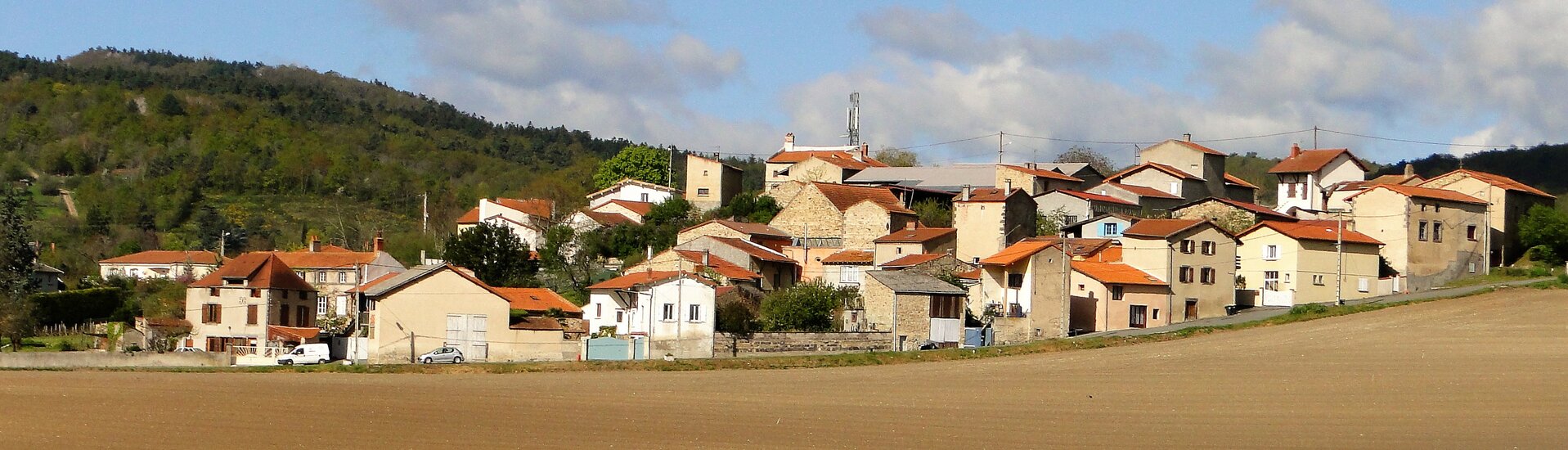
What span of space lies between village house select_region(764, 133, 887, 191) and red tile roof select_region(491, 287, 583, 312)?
2292cm

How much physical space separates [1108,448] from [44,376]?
32096 millimetres

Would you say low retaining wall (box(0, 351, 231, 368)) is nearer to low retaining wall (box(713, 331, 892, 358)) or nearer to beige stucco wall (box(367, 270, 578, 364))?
beige stucco wall (box(367, 270, 578, 364))

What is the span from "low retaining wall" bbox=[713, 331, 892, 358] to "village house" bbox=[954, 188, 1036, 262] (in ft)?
47.3

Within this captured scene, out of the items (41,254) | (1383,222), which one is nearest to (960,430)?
(1383,222)

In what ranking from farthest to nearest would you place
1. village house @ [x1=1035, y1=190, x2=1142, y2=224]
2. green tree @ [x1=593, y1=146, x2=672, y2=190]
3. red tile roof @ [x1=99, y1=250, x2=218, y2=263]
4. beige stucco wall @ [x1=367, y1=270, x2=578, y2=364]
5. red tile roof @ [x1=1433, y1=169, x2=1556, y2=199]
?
1. green tree @ [x1=593, y1=146, x2=672, y2=190]
2. red tile roof @ [x1=99, y1=250, x2=218, y2=263]
3. village house @ [x1=1035, y1=190, x2=1142, y2=224]
4. red tile roof @ [x1=1433, y1=169, x2=1556, y2=199]
5. beige stucco wall @ [x1=367, y1=270, x2=578, y2=364]

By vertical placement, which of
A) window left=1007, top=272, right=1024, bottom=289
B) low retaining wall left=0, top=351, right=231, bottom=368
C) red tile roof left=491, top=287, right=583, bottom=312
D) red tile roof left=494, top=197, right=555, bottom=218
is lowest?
low retaining wall left=0, top=351, right=231, bottom=368

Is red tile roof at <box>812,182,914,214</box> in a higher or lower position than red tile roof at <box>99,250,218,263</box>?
higher

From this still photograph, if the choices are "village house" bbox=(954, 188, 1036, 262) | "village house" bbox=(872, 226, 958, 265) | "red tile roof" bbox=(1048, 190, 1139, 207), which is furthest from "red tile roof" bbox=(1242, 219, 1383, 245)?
"village house" bbox=(872, 226, 958, 265)

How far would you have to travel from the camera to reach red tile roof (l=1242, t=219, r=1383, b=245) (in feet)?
201

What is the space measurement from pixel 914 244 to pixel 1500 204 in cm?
2519

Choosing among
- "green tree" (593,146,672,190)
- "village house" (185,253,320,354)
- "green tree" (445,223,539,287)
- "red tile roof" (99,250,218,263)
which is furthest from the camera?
"green tree" (593,146,672,190)

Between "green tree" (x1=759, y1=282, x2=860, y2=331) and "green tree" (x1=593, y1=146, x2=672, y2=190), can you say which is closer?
"green tree" (x1=759, y1=282, x2=860, y2=331)

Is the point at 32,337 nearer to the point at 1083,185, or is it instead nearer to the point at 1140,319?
the point at 1140,319

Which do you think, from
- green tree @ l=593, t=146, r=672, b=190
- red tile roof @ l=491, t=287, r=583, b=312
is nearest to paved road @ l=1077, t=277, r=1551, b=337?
red tile roof @ l=491, t=287, r=583, b=312
